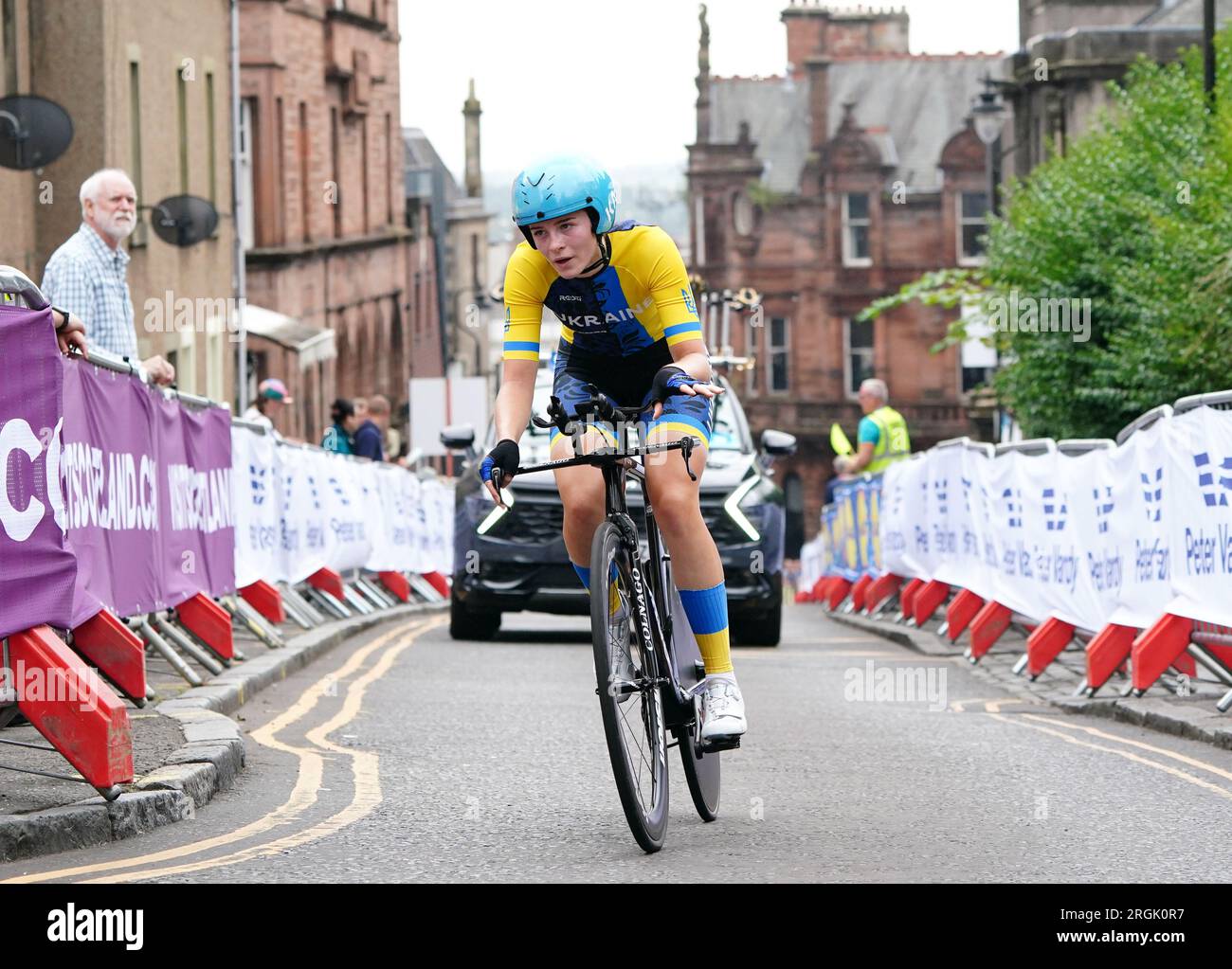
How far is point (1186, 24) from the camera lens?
48.6 m

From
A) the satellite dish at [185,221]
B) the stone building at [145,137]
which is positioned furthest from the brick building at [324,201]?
the satellite dish at [185,221]

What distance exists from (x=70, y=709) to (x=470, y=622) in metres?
9.91

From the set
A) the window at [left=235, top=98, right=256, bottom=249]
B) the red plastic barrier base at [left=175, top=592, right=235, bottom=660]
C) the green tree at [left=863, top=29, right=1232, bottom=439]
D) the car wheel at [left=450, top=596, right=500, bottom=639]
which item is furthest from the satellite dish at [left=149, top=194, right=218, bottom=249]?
the window at [left=235, top=98, right=256, bottom=249]

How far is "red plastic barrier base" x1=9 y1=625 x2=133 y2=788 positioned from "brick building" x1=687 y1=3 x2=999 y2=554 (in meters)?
70.8

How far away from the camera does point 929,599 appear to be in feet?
66.2

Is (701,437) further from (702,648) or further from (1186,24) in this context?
(1186,24)

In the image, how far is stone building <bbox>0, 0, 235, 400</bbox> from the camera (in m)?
29.1

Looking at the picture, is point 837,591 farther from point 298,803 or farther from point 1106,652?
point 298,803

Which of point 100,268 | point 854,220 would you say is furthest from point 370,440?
point 854,220

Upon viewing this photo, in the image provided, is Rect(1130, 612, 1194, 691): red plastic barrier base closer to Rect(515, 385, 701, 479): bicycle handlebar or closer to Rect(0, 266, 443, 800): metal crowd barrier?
Rect(0, 266, 443, 800): metal crowd barrier

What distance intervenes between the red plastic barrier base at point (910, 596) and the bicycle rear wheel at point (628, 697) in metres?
13.7
